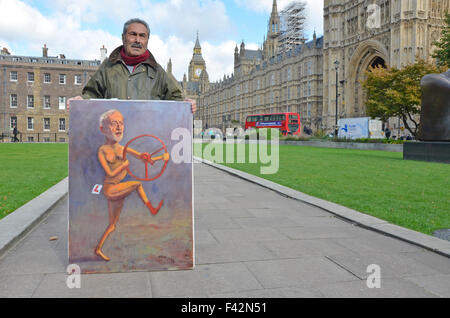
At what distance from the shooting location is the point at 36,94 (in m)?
41.9

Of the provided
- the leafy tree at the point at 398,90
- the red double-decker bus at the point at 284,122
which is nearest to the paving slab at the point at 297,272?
the leafy tree at the point at 398,90

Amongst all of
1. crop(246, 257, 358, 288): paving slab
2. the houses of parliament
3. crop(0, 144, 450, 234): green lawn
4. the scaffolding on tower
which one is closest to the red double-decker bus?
the houses of parliament

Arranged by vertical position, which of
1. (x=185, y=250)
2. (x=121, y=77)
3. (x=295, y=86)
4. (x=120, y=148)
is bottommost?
(x=185, y=250)

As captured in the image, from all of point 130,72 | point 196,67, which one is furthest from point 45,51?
point 196,67

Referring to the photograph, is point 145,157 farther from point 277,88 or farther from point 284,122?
point 277,88

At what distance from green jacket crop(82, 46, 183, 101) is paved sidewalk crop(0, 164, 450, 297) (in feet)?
5.38

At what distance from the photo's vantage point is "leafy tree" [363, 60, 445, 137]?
24.7 meters

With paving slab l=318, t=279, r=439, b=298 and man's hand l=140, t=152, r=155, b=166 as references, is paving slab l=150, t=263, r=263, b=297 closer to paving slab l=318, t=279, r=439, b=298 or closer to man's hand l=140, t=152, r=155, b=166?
paving slab l=318, t=279, r=439, b=298

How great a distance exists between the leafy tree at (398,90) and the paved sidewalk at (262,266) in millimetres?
22377

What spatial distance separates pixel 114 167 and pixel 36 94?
145 feet
